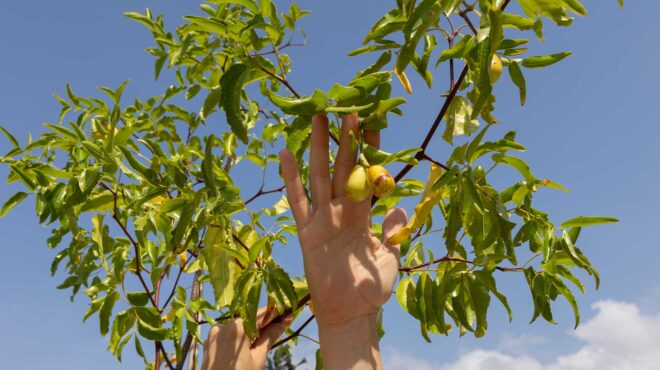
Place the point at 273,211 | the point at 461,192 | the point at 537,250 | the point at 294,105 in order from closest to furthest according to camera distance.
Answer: the point at 294,105 → the point at 461,192 → the point at 537,250 → the point at 273,211

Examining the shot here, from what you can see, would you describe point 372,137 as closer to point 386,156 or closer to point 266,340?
point 386,156

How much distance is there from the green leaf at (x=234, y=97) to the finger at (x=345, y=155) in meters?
0.28

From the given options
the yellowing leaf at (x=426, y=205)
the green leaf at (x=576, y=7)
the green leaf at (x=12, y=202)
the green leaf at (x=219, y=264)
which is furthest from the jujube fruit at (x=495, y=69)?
the green leaf at (x=12, y=202)

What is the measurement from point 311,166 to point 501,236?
581mm

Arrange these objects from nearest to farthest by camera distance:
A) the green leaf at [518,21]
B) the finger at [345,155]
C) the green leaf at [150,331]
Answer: the green leaf at [518,21], the finger at [345,155], the green leaf at [150,331]

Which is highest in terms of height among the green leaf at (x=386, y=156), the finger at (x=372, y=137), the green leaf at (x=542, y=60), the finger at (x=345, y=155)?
the green leaf at (x=542, y=60)

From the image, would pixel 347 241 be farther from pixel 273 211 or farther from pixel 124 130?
pixel 273 211

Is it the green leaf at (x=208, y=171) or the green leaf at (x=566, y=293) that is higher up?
the green leaf at (x=208, y=171)

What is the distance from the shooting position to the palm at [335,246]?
157cm

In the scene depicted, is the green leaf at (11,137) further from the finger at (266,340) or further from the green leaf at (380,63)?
the green leaf at (380,63)

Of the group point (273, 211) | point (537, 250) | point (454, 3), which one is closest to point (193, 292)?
point (273, 211)

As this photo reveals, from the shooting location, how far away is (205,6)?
252cm

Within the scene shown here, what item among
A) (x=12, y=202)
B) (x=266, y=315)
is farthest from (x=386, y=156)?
(x=12, y=202)

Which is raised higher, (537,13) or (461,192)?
(537,13)
